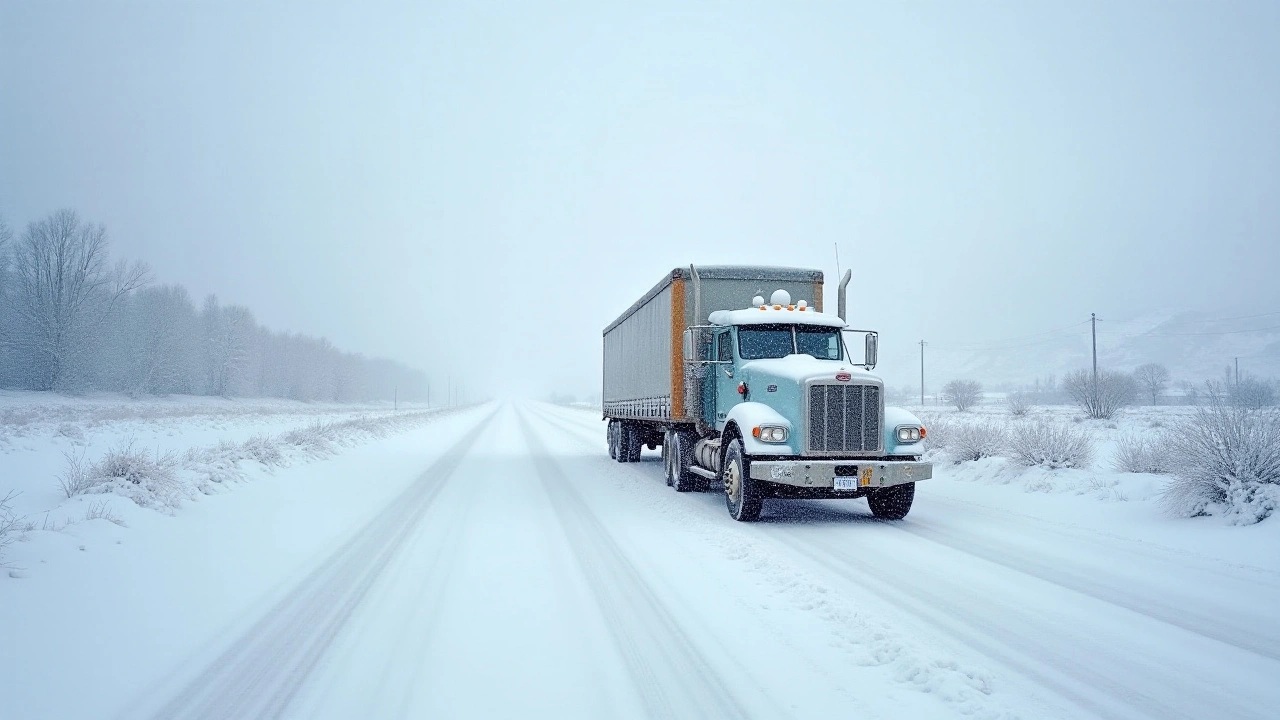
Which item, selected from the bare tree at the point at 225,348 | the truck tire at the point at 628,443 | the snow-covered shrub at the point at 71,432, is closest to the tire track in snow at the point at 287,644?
the truck tire at the point at 628,443

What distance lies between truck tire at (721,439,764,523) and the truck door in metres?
1.23

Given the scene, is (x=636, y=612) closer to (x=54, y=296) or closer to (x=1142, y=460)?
(x=1142, y=460)

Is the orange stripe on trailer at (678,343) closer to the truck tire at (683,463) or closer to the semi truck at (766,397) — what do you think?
the semi truck at (766,397)

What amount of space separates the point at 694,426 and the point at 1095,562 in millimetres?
6701

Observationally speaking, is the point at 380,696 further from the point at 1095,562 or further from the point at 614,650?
the point at 1095,562

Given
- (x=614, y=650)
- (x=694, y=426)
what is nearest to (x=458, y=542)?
(x=614, y=650)

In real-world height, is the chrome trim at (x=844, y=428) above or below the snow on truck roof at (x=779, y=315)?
below

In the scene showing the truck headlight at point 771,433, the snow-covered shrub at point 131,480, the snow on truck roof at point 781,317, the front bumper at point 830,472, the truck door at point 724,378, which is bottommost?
the snow-covered shrub at point 131,480

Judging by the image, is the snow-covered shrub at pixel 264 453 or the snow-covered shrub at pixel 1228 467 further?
the snow-covered shrub at pixel 264 453

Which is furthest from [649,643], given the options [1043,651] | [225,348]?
[225,348]

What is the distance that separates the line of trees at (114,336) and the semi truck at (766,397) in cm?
5044

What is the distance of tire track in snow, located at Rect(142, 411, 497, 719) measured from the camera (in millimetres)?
3646

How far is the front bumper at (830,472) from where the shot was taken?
29.6 ft

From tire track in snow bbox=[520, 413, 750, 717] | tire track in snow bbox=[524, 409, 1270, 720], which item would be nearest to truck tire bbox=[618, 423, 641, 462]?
tire track in snow bbox=[520, 413, 750, 717]
